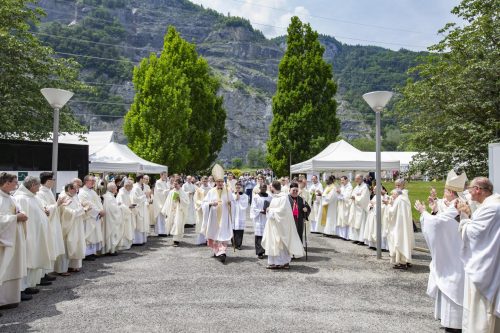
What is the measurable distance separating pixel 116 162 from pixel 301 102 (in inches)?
748

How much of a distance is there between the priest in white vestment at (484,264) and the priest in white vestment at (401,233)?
4.58m

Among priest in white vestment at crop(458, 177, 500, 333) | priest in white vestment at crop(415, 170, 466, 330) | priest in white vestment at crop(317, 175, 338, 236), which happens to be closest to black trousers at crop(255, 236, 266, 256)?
priest in white vestment at crop(317, 175, 338, 236)

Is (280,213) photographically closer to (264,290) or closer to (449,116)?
(264,290)

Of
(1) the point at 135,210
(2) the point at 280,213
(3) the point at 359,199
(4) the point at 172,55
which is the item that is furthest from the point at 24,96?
(4) the point at 172,55

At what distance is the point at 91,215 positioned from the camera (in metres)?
10.0

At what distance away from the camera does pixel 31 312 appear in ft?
20.3

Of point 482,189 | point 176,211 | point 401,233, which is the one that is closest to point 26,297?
point 176,211

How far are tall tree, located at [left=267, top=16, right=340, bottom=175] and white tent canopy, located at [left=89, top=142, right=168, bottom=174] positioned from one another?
15.7m

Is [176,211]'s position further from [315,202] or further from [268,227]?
[315,202]

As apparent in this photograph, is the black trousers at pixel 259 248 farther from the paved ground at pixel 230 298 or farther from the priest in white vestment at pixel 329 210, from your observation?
the priest in white vestment at pixel 329 210

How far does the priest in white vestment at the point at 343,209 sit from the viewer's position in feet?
46.9

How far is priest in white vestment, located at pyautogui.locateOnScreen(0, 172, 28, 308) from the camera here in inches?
244

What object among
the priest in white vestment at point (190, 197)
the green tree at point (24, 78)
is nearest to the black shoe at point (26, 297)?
the green tree at point (24, 78)

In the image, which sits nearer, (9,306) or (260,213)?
(9,306)
